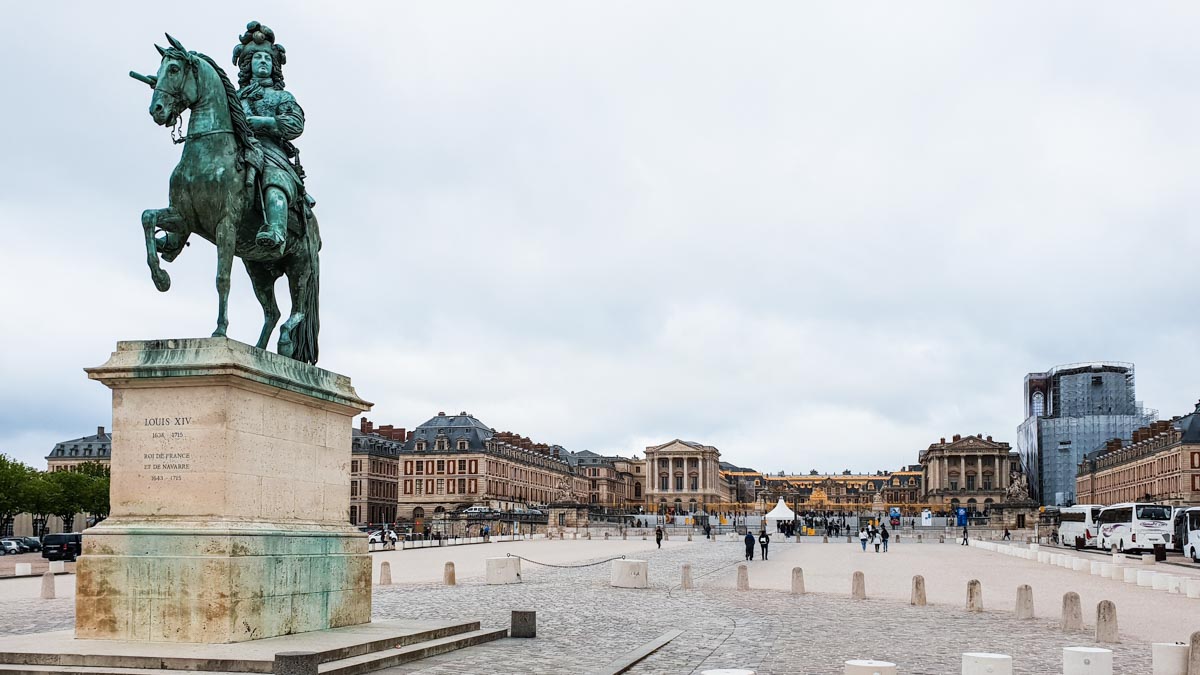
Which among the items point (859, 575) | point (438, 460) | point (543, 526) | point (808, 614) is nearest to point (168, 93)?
point (808, 614)

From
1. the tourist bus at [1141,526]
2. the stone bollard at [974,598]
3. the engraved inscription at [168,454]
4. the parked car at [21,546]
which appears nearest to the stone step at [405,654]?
the engraved inscription at [168,454]

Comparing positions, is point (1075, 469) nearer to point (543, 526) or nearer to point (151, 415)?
point (543, 526)

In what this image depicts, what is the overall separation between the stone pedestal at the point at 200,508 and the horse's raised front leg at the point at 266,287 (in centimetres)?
180

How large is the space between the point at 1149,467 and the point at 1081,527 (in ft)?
221

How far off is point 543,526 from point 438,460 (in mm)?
35129

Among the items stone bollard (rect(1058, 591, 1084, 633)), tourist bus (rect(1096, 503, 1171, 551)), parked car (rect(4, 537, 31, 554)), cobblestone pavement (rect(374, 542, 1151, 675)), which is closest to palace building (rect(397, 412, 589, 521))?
parked car (rect(4, 537, 31, 554))

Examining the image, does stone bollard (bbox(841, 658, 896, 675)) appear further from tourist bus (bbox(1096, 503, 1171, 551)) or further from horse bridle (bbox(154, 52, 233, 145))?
tourist bus (bbox(1096, 503, 1171, 551))

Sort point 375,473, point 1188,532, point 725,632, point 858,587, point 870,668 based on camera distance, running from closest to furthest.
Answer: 1. point 870,668
2. point 725,632
3. point 858,587
4. point 1188,532
5. point 375,473

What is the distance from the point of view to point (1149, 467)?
132 m

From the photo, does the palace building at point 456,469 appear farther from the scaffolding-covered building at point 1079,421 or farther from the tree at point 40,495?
the scaffolding-covered building at point 1079,421

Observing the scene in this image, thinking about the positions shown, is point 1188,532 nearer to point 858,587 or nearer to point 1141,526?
point 1141,526

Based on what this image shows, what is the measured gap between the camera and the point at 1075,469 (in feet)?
535

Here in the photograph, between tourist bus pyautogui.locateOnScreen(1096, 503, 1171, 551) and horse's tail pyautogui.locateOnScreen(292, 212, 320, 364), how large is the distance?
53.4 meters

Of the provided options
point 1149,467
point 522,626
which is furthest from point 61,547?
point 1149,467
